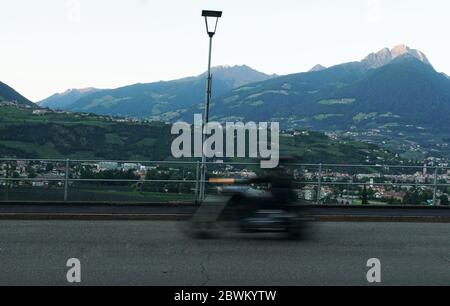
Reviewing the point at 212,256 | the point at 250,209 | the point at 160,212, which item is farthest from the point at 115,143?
the point at 212,256

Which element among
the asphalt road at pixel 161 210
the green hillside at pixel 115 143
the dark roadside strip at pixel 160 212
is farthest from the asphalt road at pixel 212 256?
the green hillside at pixel 115 143

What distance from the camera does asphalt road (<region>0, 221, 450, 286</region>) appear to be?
7.97 metres

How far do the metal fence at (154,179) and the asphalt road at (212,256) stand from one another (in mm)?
4026

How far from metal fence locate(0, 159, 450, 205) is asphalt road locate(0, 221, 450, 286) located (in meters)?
4.03

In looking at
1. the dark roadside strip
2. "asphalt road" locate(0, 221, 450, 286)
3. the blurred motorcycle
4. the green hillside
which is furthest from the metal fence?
the green hillside

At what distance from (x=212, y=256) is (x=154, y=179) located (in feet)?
31.1

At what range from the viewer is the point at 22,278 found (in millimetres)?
7840

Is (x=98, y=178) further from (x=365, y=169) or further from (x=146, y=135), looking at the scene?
(x=146, y=135)

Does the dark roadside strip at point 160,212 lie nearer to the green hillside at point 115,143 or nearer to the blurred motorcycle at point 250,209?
the blurred motorcycle at point 250,209

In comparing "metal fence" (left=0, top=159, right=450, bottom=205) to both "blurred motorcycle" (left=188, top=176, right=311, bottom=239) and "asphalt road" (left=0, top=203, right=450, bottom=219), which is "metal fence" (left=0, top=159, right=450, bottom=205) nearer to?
"asphalt road" (left=0, top=203, right=450, bottom=219)

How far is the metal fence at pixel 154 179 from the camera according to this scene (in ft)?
58.8

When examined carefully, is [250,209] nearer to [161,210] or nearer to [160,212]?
[160,212]
